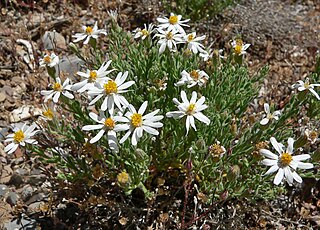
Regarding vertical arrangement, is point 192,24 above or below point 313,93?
below

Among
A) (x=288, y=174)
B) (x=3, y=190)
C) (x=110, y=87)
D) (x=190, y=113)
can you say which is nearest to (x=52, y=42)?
(x=3, y=190)

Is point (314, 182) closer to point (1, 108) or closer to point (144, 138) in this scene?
point (144, 138)

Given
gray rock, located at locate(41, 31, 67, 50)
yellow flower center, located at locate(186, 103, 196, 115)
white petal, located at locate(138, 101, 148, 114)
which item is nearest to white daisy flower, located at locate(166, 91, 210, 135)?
yellow flower center, located at locate(186, 103, 196, 115)

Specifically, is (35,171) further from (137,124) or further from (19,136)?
(137,124)

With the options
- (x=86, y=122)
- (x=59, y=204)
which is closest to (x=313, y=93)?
(x=86, y=122)

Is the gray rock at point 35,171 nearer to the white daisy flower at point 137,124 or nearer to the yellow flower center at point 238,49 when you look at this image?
the white daisy flower at point 137,124

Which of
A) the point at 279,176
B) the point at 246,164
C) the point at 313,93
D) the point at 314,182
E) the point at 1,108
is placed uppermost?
the point at 313,93
